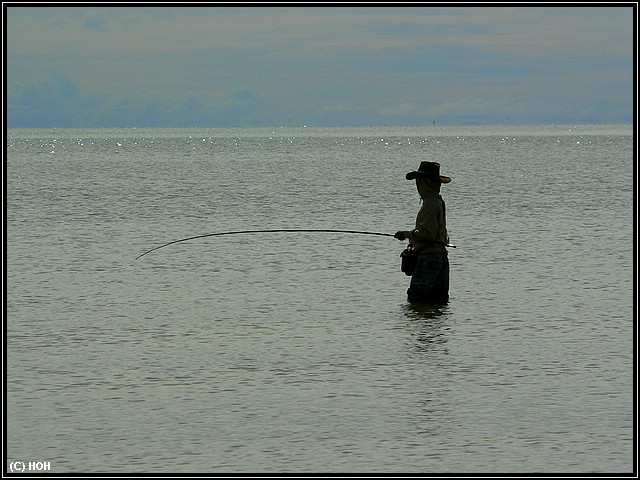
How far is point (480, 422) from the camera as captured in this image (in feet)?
27.3

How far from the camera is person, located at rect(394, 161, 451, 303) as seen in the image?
516 inches

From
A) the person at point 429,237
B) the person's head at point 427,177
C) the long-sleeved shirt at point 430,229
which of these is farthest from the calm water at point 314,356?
the person's head at point 427,177

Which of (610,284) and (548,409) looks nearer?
(548,409)

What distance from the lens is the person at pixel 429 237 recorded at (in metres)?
13.1

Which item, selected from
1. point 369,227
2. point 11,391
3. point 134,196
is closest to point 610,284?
point 11,391

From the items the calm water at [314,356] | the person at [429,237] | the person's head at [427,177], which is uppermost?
the person's head at [427,177]

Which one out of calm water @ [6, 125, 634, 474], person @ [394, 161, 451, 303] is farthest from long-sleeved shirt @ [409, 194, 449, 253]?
calm water @ [6, 125, 634, 474]

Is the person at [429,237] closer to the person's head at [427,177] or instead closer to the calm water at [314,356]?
the person's head at [427,177]

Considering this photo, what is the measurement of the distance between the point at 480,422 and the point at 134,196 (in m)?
32.2

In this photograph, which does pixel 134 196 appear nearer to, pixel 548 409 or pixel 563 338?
pixel 563 338

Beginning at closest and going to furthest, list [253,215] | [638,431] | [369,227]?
[638,431] < [369,227] < [253,215]

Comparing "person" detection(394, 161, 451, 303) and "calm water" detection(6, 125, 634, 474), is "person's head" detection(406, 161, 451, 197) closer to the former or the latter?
"person" detection(394, 161, 451, 303)

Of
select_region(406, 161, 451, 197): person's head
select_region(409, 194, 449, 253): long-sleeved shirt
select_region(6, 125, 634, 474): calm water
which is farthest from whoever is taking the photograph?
select_region(406, 161, 451, 197): person's head

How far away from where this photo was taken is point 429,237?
1312cm
